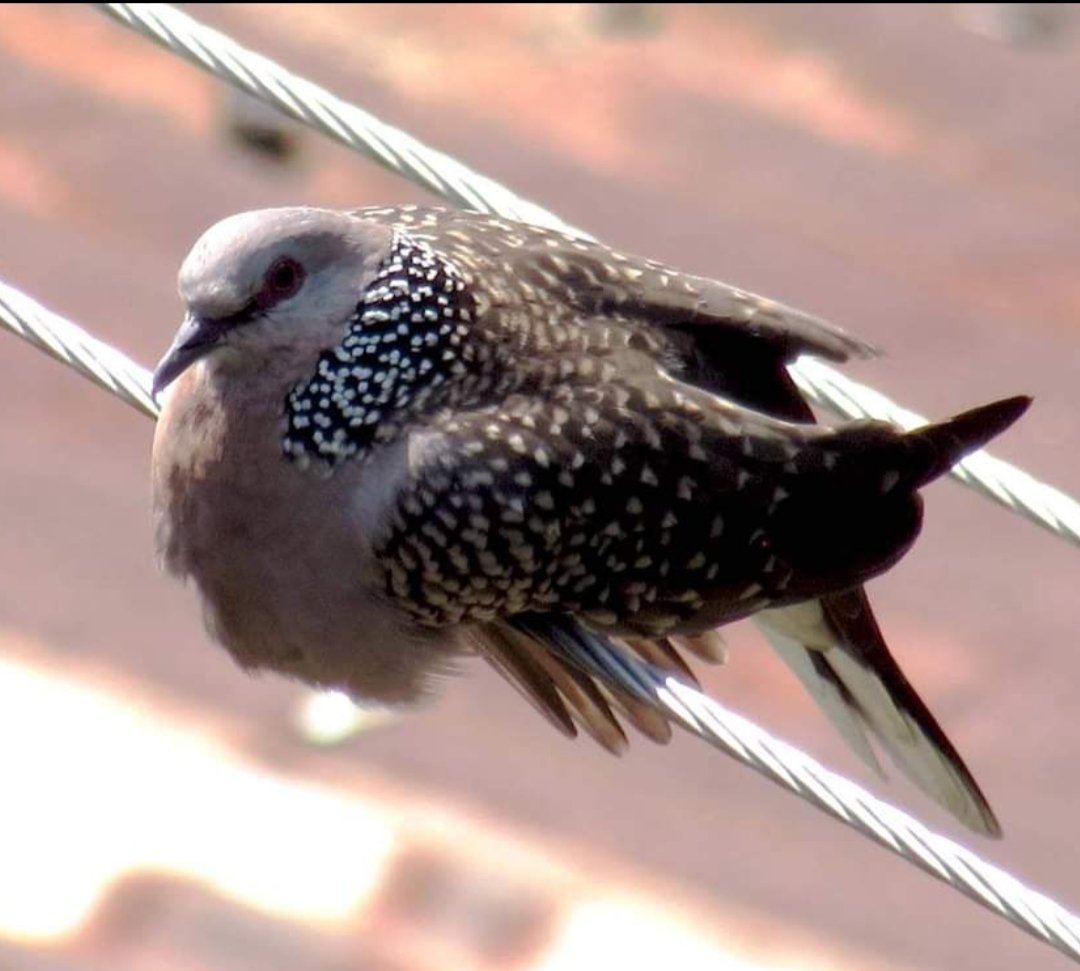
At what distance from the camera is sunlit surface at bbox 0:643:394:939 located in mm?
5199

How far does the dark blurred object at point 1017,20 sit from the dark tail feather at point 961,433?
15.4ft

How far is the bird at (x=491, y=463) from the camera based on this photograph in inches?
117

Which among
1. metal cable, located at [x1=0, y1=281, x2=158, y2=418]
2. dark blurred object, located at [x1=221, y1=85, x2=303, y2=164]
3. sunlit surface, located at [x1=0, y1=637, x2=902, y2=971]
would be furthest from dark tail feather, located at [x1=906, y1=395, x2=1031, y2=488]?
dark blurred object, located at [x1=221, y1=85, x2=303, y2=164]

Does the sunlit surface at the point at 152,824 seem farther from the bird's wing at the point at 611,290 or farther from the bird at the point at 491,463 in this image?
the bird's wing at the point at 611,290

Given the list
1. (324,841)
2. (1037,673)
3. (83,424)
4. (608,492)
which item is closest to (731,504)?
(608,492)

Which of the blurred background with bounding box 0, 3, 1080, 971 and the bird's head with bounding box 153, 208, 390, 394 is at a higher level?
the bird's head with bounding box 153, 208, 390, 394

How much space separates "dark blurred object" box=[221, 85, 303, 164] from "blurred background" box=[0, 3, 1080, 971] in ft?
0.04

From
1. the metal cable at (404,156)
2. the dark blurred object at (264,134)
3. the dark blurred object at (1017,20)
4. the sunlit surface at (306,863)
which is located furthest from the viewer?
the dark blurred object at (1017,20)

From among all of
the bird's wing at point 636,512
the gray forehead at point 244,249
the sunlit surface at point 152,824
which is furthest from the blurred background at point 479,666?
the gray forehead at point 244,249

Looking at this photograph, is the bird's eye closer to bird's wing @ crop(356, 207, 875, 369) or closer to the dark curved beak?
the dark curved beak

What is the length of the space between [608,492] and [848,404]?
31cm

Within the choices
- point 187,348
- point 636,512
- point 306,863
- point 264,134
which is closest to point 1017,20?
point 264,134

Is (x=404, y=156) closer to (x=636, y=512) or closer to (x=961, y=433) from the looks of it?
(x=636, y=512)

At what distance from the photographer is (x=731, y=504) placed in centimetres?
307
